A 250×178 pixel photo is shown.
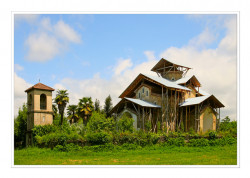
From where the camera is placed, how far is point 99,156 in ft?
66.5

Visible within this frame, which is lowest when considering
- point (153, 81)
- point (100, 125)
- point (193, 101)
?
point (100, 125)

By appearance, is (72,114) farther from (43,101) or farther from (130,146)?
(130,146)

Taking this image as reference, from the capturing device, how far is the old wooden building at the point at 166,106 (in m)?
30.3

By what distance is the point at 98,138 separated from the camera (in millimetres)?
22578

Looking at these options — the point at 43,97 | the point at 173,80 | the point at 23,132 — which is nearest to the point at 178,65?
the point at 173,80

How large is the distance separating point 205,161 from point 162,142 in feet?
24.1

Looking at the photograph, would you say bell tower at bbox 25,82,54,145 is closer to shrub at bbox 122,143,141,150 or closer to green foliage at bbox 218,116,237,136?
shrub at bbox 122,143,141,150

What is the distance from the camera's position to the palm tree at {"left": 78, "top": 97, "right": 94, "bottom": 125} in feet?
131

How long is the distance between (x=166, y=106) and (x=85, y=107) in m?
13.4

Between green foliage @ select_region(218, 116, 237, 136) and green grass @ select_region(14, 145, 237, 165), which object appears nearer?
green grass @ select_region(14, 145, 237, 165)

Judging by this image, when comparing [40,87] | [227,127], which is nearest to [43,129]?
[40,87]

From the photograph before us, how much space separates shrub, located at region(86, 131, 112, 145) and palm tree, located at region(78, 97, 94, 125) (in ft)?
56.2

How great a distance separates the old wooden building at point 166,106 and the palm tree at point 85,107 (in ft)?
25.6

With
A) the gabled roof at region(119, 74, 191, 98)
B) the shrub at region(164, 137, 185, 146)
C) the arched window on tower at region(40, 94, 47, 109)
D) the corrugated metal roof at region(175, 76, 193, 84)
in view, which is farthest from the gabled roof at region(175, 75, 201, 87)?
the arched window on tower at region(40, 94, 47, 109)
